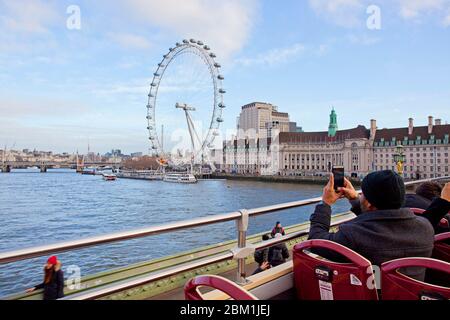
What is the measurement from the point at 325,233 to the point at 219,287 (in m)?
1.04

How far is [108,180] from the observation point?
89312 mm

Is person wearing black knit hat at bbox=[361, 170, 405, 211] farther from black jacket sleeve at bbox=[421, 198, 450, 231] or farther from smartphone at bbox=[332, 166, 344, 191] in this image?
black jacket sleeve at bbox=[421, 198, 450, 231]

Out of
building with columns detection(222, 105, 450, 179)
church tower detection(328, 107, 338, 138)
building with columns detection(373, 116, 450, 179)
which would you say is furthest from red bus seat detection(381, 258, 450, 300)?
church tower detection(328, 107, 338, 138)

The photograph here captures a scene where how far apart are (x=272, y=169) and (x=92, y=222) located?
92.7 meters

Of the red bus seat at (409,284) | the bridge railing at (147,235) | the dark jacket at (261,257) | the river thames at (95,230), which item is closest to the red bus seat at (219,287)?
the bridge railing at (147,235)

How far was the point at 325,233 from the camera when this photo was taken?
2225 mm

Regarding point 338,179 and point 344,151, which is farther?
point 344,151

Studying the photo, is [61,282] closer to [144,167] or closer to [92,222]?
[92,222]

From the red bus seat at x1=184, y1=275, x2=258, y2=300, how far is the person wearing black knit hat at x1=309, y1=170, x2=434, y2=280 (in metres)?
0.84

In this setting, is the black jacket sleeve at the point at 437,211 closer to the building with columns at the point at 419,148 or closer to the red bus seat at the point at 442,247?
the red bus seat at the point at 442,247

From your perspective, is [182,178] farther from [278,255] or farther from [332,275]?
[332,275]

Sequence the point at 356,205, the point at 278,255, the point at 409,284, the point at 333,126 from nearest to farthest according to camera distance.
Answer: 1. the point at 409,284
2. the point at 356,205
3. the point at 278,255
4. the point at 333,126

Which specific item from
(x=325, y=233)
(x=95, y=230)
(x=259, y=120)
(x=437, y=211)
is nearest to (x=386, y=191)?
(x=325, y=233)
